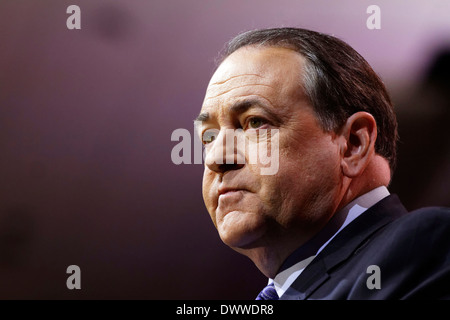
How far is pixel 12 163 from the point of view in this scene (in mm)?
2012

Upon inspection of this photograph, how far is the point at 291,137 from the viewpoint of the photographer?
1.48 meters

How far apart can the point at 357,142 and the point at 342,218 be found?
0.77ft

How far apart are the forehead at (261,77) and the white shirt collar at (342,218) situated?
0.36 m

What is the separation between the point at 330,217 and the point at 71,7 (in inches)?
47.0

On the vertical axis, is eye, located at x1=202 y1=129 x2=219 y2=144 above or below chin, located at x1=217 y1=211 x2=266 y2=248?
above

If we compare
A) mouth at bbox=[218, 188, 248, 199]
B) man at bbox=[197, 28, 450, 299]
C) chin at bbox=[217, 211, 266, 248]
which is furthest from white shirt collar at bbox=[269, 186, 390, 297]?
mouth at bbox=[218, 188, 248, 199]

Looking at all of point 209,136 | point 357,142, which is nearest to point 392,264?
point 357,142

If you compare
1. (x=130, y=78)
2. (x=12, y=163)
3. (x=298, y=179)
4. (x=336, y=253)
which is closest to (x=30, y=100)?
(x=12, y=163)

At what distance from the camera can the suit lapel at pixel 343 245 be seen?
53.5 inches

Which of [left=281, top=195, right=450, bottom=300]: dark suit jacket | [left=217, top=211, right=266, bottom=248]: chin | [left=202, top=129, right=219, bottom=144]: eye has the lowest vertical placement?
[left=281, top=195, right=450, bottom=300]: dark suit jacket

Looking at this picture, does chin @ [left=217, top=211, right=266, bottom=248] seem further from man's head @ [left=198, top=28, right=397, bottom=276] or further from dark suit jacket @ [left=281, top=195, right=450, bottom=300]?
dark suit jacket @ [left=281, top=195, right=450, bottom=300]

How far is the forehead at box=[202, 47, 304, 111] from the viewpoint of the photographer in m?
1.51

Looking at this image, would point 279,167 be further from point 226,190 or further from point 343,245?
point 343,245
